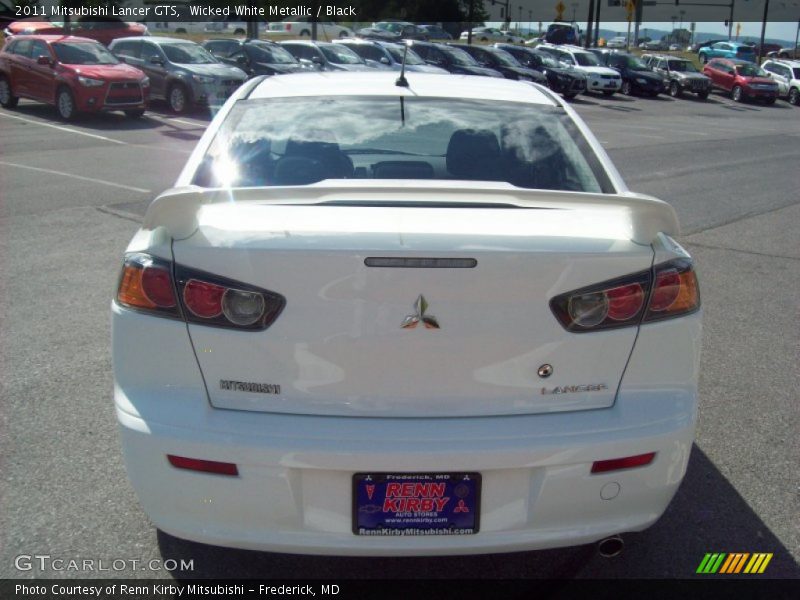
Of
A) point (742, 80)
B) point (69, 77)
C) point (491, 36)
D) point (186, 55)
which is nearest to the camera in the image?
point (69, 77)

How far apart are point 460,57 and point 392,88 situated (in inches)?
1137

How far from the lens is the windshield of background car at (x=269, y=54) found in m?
24.4

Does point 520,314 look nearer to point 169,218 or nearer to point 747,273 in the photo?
point 169,218

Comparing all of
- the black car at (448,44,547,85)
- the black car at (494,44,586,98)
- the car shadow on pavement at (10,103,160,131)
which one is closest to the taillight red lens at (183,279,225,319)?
the car shadow on pavement at (10,103,160,131)

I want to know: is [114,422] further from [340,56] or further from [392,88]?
[340,56]

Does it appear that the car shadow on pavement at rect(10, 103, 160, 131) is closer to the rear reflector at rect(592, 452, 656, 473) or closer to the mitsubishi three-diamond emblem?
the mitsubishi three-diamond emblem

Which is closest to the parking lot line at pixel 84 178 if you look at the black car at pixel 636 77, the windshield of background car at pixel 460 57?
the windshield of background car at pixel 460 57

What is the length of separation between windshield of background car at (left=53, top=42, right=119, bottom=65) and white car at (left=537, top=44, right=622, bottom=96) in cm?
2008

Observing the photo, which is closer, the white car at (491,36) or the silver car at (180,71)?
the silver car at (180,71)

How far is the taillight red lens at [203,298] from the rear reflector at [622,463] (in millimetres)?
1216

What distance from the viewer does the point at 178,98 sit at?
2036 centimetres

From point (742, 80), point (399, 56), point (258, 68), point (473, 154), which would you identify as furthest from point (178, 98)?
point (742, 80)

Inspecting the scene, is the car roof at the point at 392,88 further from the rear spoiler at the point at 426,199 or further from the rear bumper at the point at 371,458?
the rear bumper at the point at 371,458

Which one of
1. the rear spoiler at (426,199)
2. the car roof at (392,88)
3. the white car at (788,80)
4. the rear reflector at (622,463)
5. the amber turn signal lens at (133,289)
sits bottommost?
the white car at (788,80)
